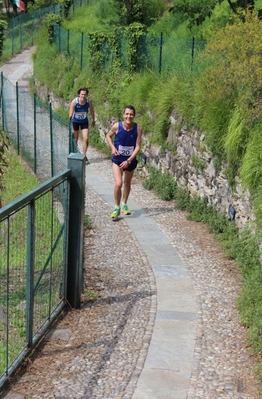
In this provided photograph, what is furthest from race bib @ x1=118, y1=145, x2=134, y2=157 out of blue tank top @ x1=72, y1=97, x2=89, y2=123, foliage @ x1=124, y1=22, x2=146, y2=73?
foliage @ x1=124, y1=22, x2=146, y2=73

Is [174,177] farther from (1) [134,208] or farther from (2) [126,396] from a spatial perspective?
(2) [126,396]

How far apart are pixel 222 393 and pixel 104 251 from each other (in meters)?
3.78

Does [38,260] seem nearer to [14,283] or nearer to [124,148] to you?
[14,283]

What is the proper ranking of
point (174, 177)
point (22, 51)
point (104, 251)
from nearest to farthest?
point (104, 251), point (174, 177), point (22, 51)

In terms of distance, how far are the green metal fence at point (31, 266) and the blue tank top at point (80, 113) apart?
681 centimetres

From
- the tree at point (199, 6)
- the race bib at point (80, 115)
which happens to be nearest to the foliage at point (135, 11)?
the tree at point (199, 6)

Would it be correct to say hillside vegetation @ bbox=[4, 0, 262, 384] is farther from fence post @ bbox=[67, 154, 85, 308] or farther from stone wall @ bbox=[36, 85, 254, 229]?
fence post @ bbox=[67, 154, 85, 308]

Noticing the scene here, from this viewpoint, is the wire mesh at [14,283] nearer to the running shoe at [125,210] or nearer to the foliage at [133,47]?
the running shoe at [125,210]

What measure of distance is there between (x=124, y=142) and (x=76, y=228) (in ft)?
11.9

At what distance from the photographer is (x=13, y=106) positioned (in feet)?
57.4

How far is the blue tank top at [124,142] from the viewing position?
32.4ft

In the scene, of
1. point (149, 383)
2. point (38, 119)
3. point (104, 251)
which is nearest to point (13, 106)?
point (38, 119)

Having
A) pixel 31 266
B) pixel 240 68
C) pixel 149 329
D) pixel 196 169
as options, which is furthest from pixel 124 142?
pixel 31 266

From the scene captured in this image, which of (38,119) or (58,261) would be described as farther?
(38,119)
